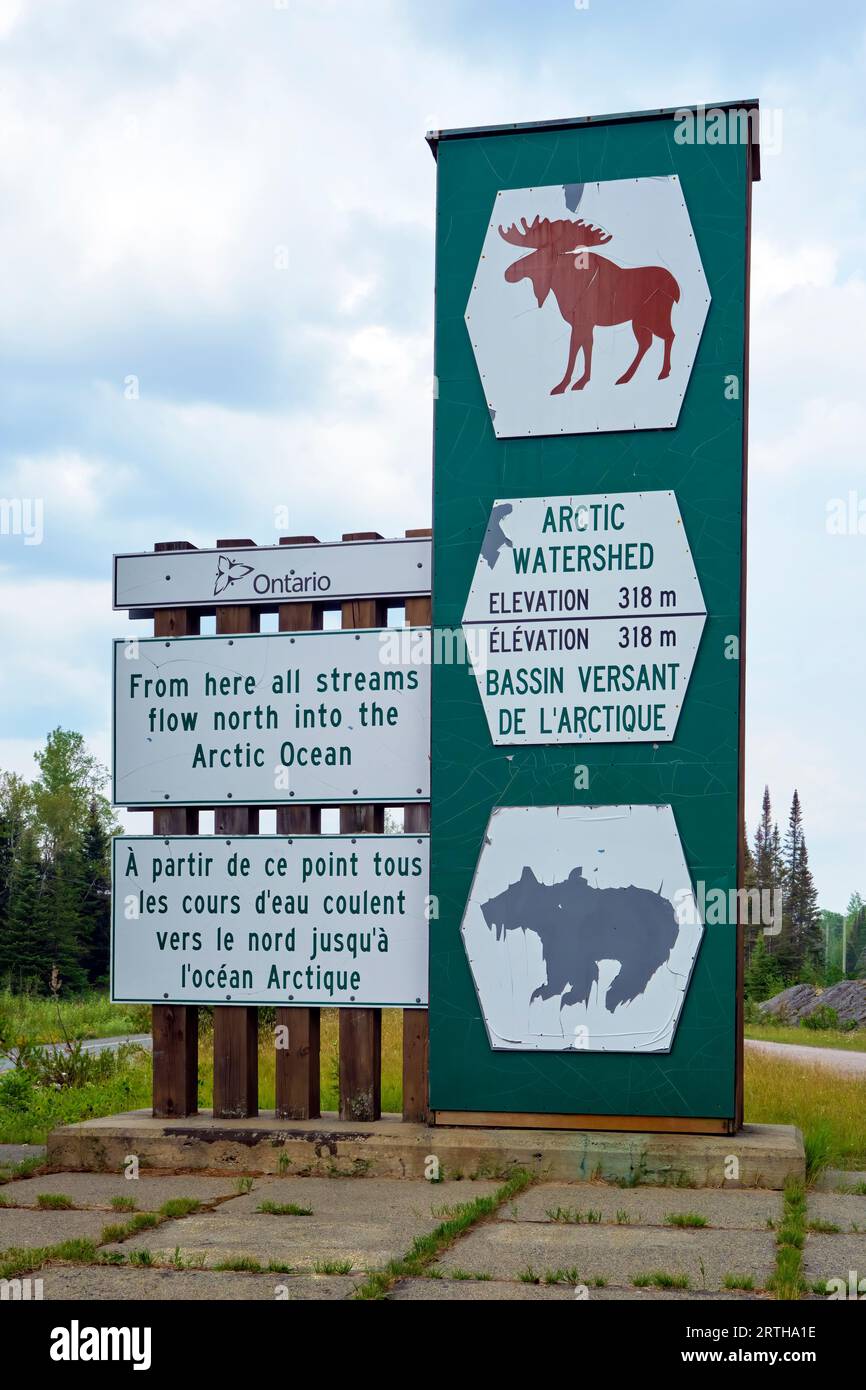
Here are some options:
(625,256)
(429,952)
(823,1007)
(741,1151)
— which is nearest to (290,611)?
(429,952)

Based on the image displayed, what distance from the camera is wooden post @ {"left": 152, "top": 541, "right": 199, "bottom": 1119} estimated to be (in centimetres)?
888

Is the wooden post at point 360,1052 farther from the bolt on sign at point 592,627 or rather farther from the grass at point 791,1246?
the grass at point 791,1246

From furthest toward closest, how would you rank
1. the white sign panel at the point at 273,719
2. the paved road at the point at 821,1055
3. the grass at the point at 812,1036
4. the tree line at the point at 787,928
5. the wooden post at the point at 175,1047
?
the tree line at the point at 787,928 < the grass at the point at 812,1036 < the paved road at the point at 821,1055 < the wooden post at the point at 175,1047 < the white sign panel at the point at 273,719

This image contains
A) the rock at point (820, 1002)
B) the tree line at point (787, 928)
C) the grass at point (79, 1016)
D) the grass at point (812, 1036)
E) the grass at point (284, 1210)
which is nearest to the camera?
the grass at point (284, 1210)

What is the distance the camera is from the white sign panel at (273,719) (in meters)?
8.64

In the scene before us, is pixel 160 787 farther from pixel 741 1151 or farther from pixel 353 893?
pixel 741 1151

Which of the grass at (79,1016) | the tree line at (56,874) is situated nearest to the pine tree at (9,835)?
the tree line at (56,874)

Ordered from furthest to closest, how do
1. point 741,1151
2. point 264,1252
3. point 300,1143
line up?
point 300,1143 < point 741,1151 < point 264,1252

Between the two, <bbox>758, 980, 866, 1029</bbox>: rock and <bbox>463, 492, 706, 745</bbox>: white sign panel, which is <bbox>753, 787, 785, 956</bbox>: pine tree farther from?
<bbox>463, 492, 706, 745</bbox>: white sign panel

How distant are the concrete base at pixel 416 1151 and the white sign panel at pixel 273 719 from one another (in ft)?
6.21

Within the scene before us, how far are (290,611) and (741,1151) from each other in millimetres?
4023

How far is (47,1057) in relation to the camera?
1409cm

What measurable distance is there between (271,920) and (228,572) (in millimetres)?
2150

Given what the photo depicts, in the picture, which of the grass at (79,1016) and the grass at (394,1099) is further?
the grass at (79,1016)
